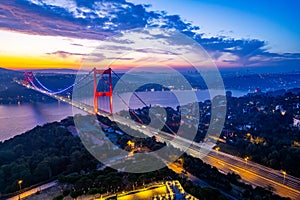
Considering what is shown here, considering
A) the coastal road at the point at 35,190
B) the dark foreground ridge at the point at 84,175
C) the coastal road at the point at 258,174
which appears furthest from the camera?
the coastal road at the point at 258,174

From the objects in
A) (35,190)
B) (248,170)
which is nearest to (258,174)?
(248,170)

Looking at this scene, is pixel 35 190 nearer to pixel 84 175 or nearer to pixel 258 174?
pixel 84 175

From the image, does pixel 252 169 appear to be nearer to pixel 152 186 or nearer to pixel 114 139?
pixel 152 186

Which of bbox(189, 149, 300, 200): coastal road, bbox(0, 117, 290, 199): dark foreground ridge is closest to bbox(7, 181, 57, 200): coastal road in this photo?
bbox(0, 117, 290, 199): dark foreground ridge

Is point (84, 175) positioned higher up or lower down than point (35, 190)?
higher up

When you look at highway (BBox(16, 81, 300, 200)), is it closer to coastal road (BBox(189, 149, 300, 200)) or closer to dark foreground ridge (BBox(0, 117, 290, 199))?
coastal road (BBox(189, 149, 300, 200))

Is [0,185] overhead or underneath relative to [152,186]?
underneath

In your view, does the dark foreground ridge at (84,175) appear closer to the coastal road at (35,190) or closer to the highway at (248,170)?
the coastal road at (35,190)

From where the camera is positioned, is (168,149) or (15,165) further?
(168,149)

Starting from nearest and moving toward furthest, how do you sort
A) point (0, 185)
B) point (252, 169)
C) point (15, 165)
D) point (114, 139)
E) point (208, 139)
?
1. point (0, 185)
2. point (15, 165)
3. point (252, 169)
4. point (114, 139)
5. point (208, 139)

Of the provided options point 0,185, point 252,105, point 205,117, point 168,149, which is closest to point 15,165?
point 0,185

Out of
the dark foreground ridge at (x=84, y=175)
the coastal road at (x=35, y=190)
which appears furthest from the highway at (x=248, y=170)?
the coastal road at (x=35, y=190)
